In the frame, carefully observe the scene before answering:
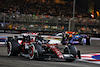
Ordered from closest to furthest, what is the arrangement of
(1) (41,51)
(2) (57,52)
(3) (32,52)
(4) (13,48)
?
(1) (41,51), (2) (57,52), (3) (32,52), (4) (13,48)

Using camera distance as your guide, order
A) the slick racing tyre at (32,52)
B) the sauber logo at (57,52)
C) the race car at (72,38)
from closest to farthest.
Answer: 1. the sauber logo at (57,52)
2. the slick racing tyre at (32,52)
3. the race car at (72,38)

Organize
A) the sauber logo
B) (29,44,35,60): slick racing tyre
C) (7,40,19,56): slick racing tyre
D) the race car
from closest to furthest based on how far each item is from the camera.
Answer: the sauber logo
(29,44,35,60): slick racing tyre
(7,40,19,56): slick racing tyre
the race car

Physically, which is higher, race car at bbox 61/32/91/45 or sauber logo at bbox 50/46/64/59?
race car at bbox 61/32/91/45

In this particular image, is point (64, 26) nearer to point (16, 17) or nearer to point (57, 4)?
point (16, 17)

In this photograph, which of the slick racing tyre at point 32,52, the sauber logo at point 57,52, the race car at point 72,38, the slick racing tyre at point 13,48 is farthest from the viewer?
the race car at point 72,38

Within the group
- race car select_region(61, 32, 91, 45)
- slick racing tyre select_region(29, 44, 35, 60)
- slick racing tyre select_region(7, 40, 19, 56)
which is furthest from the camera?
race car select_region(61, 32, 91, 45)

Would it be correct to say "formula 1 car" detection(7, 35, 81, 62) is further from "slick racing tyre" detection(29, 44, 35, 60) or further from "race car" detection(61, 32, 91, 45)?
"race car" detection(61, 32, 91, 45)

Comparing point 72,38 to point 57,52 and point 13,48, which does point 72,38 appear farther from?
point 57,52

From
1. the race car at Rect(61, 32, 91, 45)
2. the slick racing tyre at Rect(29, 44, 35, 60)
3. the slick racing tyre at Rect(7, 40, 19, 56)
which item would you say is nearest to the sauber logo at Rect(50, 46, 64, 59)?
the slick racing tyre at Rect(29, 44, 35, 60)

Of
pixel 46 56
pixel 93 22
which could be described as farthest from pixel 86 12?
pixel 46 56

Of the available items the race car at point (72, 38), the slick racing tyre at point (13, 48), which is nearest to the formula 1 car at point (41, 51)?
the slick racing tyre at point (13, 48)

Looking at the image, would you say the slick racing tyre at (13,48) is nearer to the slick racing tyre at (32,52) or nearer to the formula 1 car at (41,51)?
the formula 1 car at (41,51)

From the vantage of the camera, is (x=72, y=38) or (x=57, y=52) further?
(x=72, y=38)

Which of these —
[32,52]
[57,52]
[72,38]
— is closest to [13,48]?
[32,52]
